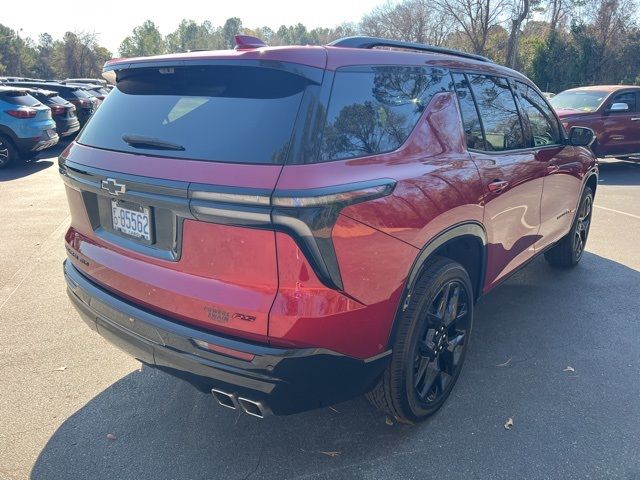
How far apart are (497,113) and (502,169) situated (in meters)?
0.42

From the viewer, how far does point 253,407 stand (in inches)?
85.0

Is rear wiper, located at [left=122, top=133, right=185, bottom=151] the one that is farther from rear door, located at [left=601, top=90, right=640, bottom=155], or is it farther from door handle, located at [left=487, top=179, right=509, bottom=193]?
rear door, located at [left=601, top=90, right=640, bottom=155]

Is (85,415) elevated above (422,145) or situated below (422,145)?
below

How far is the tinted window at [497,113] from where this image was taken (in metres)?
3.17

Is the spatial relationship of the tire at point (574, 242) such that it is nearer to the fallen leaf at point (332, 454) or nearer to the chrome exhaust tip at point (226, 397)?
the fallen leaf at point (332, 454)

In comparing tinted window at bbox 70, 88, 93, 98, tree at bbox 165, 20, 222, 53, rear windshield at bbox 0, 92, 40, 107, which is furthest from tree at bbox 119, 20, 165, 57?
rear windshield at bbox 0, 92, 40, 107

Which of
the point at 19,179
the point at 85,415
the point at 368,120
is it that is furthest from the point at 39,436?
the point at 19,179

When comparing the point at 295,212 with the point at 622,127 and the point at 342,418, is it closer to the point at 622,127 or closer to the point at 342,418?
the point at 342,418

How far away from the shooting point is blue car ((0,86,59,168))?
10367 mm

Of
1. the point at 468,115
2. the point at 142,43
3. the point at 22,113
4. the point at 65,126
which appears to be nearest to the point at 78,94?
the point at 65,126

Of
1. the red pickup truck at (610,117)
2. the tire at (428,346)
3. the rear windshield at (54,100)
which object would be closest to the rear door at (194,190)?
the tire at (428,346)

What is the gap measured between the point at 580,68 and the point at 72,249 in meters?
38.6

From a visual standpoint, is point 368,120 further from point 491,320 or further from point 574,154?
point 574,154

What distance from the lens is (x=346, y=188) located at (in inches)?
79.4
